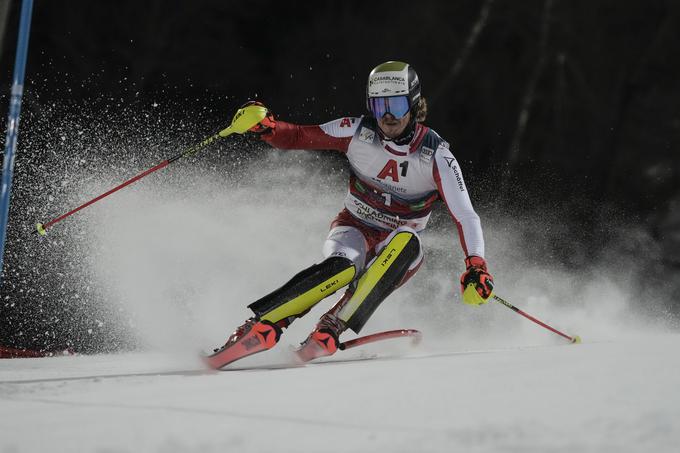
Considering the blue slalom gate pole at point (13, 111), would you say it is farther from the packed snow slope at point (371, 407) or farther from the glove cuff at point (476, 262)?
the glove cuff at point (476, 262)

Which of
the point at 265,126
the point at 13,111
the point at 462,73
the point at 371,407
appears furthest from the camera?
the point at 462,73

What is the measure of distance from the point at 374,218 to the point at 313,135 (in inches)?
19.9

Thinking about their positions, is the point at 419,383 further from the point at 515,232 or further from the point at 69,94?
the point at 69,94

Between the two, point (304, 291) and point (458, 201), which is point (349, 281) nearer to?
point (304, 291)

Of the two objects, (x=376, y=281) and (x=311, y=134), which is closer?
(x=376, y=281)

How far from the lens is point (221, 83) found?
11766 millimetres

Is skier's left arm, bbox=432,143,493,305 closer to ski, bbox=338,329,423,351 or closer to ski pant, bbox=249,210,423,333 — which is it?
ski pant, bbox=249,210,423,333

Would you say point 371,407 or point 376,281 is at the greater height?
point 376,281

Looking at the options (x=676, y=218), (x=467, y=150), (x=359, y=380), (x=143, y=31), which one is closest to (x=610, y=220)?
(x=676, y=218)

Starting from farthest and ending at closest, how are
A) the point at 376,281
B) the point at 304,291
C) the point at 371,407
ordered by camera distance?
1. the point at 376,281
2. the point at 304,291
3. the point at 371,407

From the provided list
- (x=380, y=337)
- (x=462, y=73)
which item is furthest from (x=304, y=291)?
(x=462, y=73)

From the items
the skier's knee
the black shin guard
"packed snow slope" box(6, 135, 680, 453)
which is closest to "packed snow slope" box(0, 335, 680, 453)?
"packed snow slope" box(6, 135, 680, 453)

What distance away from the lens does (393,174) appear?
370 centimetres

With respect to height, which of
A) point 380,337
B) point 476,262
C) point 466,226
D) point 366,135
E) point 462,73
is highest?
point 462,73
